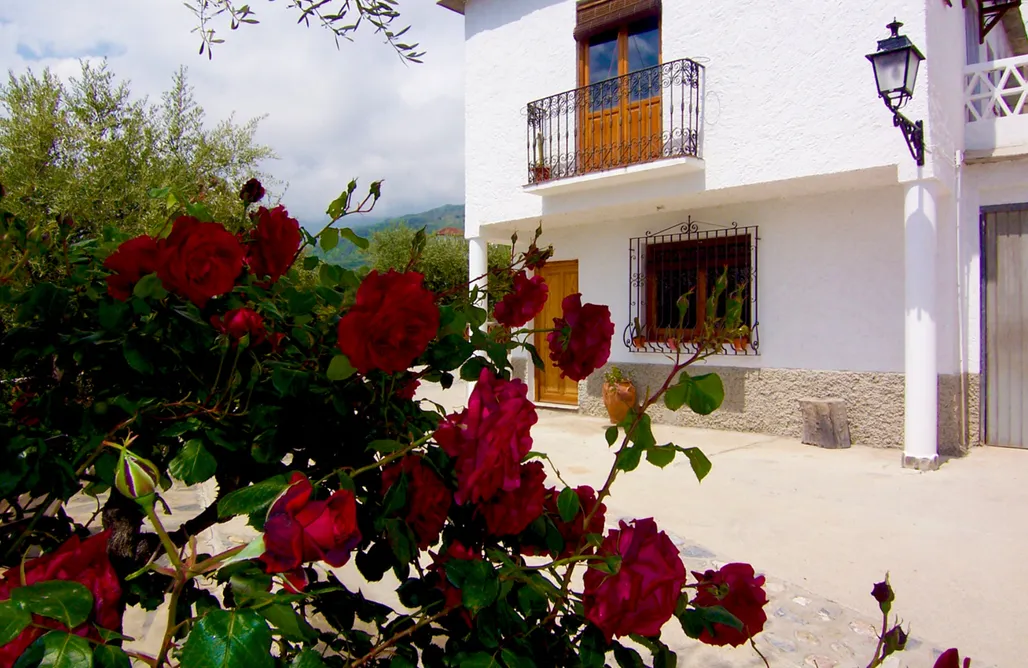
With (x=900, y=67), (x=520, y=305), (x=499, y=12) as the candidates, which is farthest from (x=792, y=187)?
(x=520, y=305)

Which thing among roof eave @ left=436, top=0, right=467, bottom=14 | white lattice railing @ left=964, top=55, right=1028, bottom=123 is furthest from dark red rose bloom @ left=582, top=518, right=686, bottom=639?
roof eave @ left=436, top=0, right=467, bottom=14

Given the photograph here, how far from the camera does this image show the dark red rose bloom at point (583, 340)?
112cm

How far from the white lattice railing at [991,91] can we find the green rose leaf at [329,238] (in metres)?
7.26

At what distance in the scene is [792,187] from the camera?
6895 millimetres

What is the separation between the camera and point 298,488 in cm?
67

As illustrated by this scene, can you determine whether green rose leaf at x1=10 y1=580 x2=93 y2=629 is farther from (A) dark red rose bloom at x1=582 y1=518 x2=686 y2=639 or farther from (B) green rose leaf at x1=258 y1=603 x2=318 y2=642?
(A) dark red rose bloom at x1=582 y1=518 x2=686 y2=639

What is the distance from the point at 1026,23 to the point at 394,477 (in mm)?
10863

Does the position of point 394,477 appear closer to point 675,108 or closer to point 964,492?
point 964,492

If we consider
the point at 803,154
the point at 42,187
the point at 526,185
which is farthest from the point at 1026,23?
the point at 42,187

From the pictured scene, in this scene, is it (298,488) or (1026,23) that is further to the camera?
(1026,23)

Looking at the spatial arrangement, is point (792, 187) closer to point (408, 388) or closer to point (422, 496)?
point (408, 388)

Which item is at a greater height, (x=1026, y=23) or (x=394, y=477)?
(x=1026, y=23)

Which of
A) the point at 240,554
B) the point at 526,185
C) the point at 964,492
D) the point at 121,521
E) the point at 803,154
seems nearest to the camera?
the point at 240,554

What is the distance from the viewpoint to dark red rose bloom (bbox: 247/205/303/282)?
109 cm
